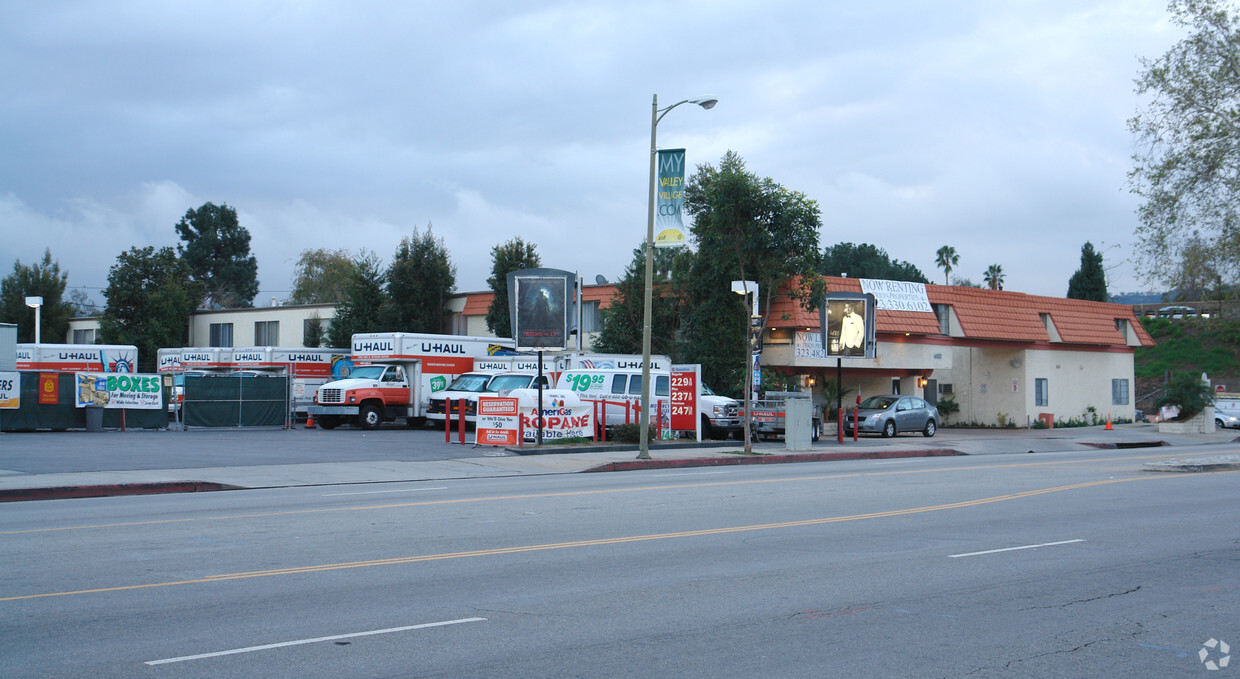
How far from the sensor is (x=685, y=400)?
28766mm

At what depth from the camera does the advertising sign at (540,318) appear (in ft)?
83.6

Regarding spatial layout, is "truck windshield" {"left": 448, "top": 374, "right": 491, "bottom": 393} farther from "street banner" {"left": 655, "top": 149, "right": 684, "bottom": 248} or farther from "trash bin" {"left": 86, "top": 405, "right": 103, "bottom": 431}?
"street banner" {"left": 655, "top": 149, "right": 684, "bottom": 248}

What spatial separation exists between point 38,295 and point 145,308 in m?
12.4

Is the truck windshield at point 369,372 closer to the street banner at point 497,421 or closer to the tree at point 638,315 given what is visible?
the street banner at point 497,421

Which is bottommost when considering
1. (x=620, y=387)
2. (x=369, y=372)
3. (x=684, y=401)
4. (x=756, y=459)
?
(x=756, y=459)

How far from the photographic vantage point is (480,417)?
26.5 m

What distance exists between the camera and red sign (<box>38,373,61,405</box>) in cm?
2938

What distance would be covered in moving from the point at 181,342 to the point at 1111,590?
60.3 metres

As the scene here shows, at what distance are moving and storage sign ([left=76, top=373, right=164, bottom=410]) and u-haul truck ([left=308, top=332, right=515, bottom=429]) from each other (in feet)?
16.7

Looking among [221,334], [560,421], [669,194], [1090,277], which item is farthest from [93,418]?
[1090,277]

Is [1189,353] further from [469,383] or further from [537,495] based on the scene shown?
[537,495]

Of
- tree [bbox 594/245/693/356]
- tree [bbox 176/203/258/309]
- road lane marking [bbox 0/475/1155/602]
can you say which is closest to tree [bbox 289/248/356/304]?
tree [bbox 176/203/258/309]

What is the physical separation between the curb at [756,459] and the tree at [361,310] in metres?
30.9

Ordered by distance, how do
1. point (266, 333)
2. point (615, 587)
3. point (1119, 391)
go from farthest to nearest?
point (266, 333), point (1119, 391), point (615, 587)
